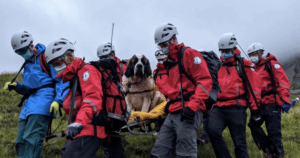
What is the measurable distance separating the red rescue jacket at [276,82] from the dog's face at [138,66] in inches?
132

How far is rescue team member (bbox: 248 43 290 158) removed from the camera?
6.21 metres

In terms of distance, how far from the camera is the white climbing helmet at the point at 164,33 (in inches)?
152

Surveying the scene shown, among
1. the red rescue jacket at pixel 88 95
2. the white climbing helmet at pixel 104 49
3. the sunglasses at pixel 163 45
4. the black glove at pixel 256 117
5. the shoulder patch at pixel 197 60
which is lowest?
the black glove at pixel 256 117

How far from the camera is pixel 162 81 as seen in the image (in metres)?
4.49

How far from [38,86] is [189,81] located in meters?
3.16

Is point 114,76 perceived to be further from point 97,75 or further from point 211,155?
point 211,155

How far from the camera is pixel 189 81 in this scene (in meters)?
3.65

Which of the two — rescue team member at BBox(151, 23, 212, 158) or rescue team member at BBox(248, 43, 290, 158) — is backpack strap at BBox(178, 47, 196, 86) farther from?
rescue team member at BBox(248, 43, 290, 158)

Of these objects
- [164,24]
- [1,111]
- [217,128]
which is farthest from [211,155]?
[1,111]

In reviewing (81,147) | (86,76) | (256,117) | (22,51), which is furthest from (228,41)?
(22,51)

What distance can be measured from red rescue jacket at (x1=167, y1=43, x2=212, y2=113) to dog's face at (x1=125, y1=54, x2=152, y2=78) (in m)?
2.59

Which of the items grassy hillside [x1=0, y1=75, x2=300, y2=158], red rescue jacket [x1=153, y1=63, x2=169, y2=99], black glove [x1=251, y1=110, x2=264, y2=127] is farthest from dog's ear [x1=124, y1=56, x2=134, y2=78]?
black glove [x1=251, y1=110, x2=264, y2=127]

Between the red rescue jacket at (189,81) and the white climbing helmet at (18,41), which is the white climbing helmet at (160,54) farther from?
the white climbing helmet at (18,41)

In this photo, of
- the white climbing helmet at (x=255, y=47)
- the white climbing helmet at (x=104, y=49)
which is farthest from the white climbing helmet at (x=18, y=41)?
the white climbing helmet at (x=255, y=47)
